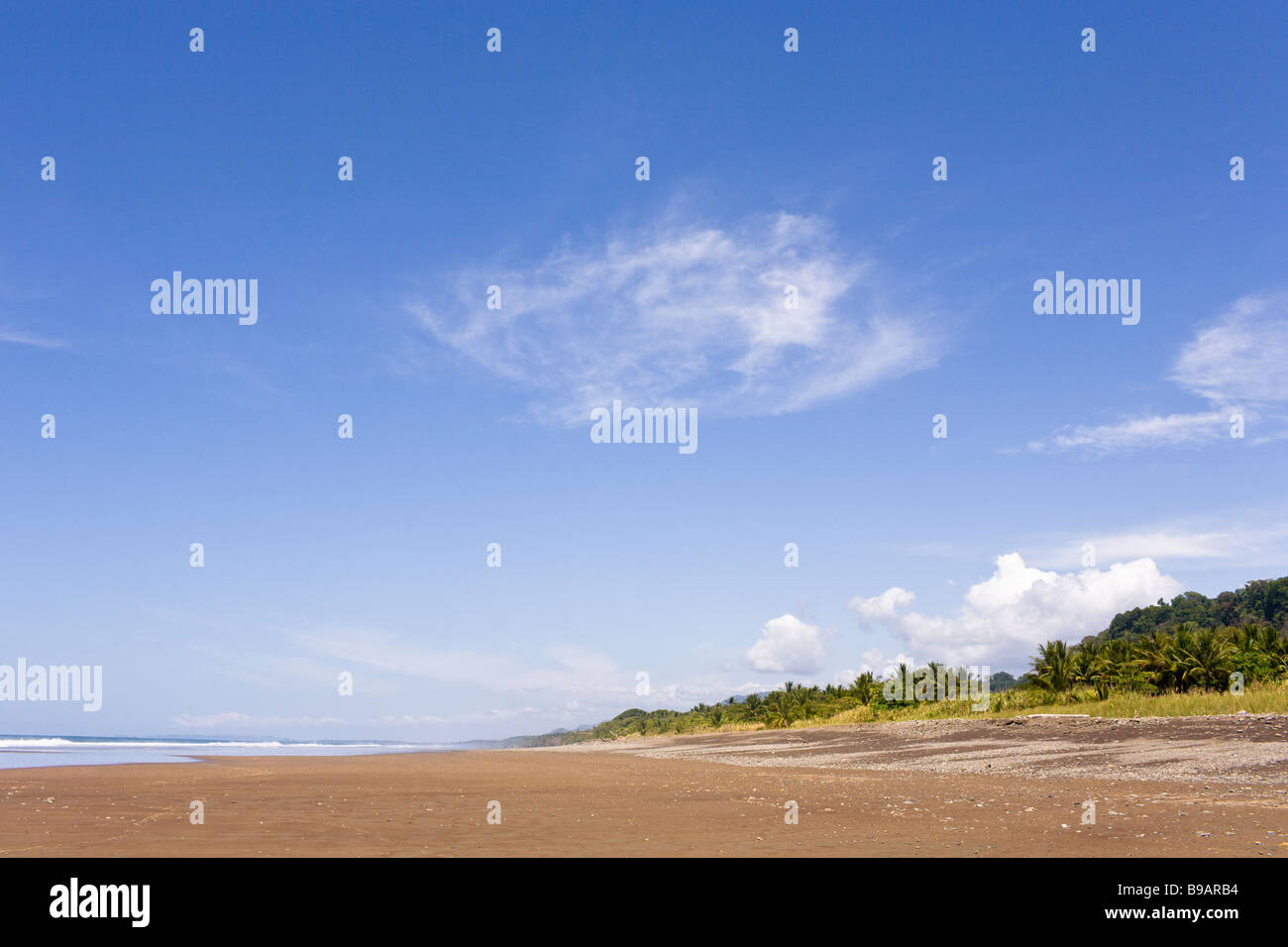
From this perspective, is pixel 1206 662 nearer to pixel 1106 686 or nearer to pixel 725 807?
pixel 1106 686

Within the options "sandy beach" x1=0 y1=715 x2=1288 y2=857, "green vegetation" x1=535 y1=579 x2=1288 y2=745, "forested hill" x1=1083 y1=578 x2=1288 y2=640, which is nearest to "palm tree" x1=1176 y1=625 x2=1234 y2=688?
"green vegetation" x1=535 y1=579 x2=1288 y2=745

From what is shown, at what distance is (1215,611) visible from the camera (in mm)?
137375

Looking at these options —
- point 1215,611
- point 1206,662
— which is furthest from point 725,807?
point 1215,611

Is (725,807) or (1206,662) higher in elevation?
(725,807)

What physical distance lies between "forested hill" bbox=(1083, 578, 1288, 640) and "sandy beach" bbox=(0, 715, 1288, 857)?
103438 millimetres

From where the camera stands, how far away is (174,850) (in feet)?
40.6

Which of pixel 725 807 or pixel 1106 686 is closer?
pixel 725 807

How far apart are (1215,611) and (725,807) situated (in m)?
151

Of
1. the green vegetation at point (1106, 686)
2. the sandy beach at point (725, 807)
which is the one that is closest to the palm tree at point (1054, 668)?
the green vegetation at point (1106, 686)

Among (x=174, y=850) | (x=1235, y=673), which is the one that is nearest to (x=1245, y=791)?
(x=174, y=850)

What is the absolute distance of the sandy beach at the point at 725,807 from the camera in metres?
13.0

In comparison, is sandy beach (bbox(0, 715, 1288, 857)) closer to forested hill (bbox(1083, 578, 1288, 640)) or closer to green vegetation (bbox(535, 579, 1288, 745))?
green vegetation (bbox(535, 579, 1288, 745))
